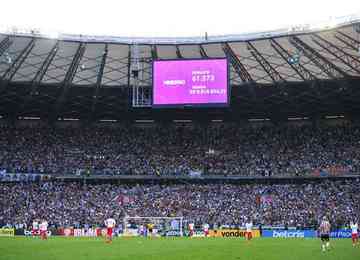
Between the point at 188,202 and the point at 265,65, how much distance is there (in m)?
17.5

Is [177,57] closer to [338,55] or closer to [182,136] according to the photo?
[338,55]

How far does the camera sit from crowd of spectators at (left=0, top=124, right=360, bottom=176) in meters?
67.4

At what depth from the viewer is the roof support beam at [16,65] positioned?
5062 centimetres

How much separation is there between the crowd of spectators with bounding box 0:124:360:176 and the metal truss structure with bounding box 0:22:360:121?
3855mm

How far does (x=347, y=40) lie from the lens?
4772 centimetres

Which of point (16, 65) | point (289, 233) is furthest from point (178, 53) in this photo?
point (289, 233)

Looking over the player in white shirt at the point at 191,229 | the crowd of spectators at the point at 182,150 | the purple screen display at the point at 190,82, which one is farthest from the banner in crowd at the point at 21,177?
the purple screen display at the point at 190,82

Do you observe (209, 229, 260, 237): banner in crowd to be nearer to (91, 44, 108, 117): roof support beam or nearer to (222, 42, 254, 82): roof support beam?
(222, 42, 254, 82): roof support beam

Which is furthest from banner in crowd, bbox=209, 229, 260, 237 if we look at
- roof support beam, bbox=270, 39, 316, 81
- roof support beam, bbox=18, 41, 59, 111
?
roof support beam, bbox=18, 41, 59, 111

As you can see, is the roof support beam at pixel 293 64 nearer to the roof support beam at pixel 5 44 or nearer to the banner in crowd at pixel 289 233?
the banner in crowd at pixel 289 233

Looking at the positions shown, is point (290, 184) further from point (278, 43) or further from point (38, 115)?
point (38, 115)

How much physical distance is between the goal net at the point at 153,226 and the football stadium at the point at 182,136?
6.4 inches

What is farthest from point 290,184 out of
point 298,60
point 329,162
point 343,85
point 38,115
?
point 38,115

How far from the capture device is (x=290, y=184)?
66.0m
